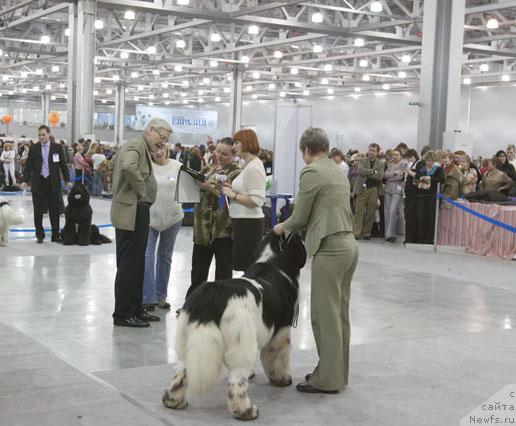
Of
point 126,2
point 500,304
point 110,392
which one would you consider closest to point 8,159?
point 126,2

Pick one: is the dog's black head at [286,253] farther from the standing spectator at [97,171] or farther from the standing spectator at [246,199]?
the standing spectator at [97,171]

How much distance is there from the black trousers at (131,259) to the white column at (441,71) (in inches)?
363

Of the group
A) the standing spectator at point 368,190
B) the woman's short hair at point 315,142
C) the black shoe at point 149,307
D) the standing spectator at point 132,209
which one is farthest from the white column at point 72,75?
the woman's short hair at point 315,142

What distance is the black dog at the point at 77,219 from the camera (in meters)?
10.9

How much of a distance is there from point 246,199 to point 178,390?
195 cm

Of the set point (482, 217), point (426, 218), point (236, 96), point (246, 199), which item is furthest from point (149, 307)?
point (236, 96)

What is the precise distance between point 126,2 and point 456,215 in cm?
1083

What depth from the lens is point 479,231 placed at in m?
12.0

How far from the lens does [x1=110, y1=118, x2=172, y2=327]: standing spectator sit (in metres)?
5.76

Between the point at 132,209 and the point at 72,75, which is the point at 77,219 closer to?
the point at 132,209

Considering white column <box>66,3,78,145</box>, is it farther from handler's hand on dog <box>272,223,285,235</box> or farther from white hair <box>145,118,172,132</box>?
handler's hand on dog <box>272,223,285,235</box>

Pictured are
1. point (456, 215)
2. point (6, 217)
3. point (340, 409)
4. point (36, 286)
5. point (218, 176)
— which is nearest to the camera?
point (340, 409)

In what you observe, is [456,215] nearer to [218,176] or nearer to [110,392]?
[218,176]

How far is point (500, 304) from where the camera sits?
7918 millimetres
